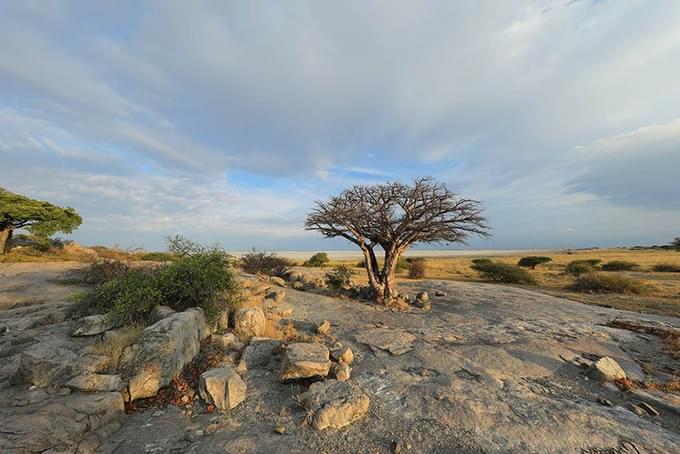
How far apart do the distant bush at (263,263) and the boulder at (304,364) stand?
44.9 ft

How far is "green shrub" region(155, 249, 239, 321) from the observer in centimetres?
740

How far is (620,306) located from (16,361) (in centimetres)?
1950

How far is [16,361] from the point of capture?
5.25m

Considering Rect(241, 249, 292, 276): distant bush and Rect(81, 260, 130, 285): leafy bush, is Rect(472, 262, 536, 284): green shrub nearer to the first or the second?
Rect(241, 249, 292, 276): distant bush

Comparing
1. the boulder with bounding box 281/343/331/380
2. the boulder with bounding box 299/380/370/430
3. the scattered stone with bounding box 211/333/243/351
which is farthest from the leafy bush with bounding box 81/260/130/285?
the boulder with bounding box 299/380/370/430

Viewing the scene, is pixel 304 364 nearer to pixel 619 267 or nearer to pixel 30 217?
pixel 30 217

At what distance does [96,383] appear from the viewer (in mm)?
4543

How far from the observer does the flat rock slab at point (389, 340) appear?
21.6 feet

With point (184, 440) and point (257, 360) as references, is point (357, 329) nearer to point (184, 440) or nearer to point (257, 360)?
point (257, 360)

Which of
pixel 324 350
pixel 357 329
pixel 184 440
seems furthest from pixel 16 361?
pixel 357 329

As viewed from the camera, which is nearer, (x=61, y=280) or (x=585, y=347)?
(x=585, y=347)

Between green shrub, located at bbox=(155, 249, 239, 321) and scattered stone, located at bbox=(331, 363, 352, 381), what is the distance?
3.68 m

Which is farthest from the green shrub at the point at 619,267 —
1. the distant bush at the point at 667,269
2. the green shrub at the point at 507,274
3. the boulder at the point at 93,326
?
the boulder at the point at 93,326

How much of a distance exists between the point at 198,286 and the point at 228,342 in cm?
197
